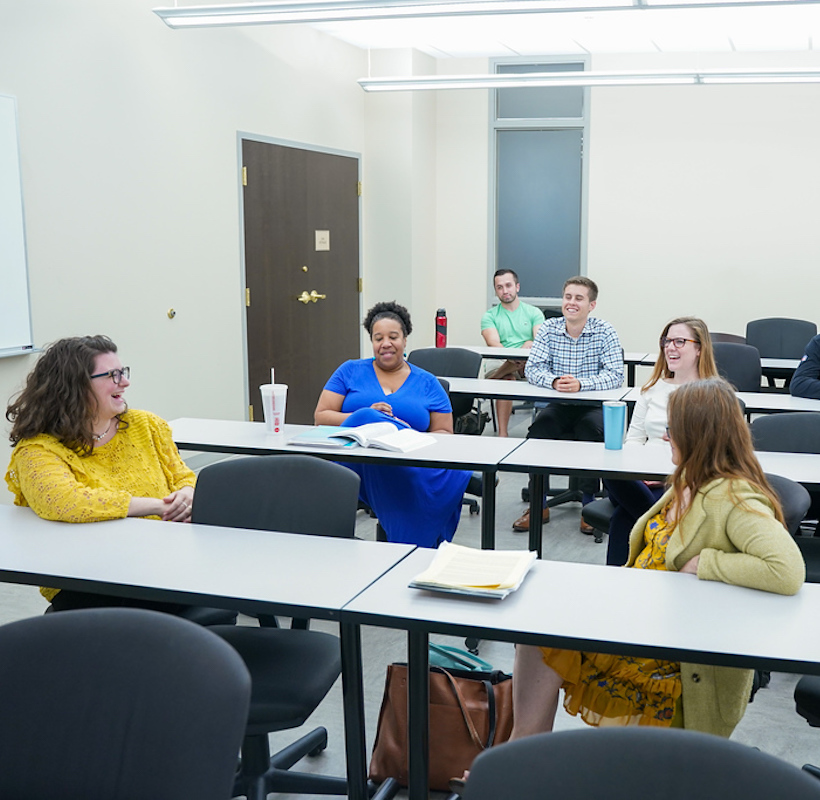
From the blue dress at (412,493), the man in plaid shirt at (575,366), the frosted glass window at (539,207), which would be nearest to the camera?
the blue dress at (412,493)

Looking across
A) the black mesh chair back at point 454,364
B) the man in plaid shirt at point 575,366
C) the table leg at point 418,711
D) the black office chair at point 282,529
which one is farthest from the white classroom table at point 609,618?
the black mesh chair back at point 454,364

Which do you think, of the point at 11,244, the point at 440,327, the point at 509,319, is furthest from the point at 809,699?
the point at 440,327

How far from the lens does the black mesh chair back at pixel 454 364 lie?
5.14 m

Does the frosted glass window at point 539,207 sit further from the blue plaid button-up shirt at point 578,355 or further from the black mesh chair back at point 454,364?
the blue plaid button-up shirt at point 578,355

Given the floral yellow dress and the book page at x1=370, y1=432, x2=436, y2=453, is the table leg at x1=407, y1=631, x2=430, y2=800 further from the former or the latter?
the book page at x1=370, y1=432, x2=436, y2=453

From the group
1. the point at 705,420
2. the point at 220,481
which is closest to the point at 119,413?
the point at 220,481

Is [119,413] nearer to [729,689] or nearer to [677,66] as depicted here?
[729,689]

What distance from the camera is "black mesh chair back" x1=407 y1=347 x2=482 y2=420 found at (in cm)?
514

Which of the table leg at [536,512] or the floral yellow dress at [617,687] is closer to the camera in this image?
the floral yellow dress at [617,687]

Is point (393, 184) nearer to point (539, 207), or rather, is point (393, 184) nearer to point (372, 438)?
point (539, 207)

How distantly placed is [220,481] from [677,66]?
6.41 meters

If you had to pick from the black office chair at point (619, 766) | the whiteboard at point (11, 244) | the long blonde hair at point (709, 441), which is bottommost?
the black office chair at point (619, 766)

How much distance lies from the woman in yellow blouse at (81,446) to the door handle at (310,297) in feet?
12.9

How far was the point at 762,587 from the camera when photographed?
1.92 metres
